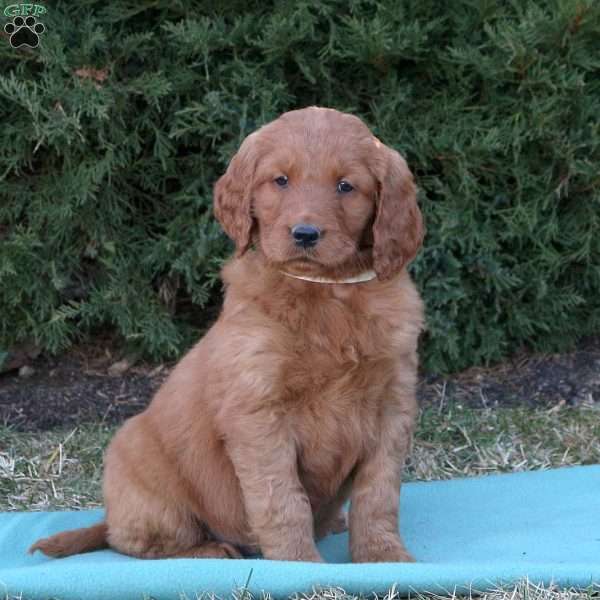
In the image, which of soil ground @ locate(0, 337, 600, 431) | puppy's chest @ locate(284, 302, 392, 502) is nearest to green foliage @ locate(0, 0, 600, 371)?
soil ground @ locate(0, 337, 600, 431)

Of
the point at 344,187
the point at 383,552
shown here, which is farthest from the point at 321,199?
the point at 383,552

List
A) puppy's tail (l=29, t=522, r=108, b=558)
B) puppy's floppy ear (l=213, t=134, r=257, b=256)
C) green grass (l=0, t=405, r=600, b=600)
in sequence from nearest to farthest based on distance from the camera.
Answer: puppy's floppy ear (l=213, t=134, r=257, b=256) → puppy's tail (l=29, t=522, r=108, b=558) → green grass (l=0, t=405, r=600, b=600)

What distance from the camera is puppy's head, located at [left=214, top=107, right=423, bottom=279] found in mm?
3385

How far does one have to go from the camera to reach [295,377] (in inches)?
136

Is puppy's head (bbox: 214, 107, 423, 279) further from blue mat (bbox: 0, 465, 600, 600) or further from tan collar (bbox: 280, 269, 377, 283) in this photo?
blue mat (bbox: 0, 465, 600, 600)

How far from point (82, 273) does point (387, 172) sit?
2910 mm

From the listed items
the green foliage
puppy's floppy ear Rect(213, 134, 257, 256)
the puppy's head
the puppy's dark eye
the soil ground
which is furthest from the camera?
the soil ground

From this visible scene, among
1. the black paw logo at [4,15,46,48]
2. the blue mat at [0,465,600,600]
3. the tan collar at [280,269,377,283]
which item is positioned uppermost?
the black paw logo at [4,15,46,48]

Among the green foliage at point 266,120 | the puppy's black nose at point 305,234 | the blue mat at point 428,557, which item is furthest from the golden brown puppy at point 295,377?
the green foliage at point 266,120

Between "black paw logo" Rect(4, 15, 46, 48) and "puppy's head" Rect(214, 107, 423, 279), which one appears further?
"black paw logo" Rect(4, 15, 46, 48)

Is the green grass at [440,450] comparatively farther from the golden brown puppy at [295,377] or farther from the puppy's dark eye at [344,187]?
the puppy's dark eye at [344,187]

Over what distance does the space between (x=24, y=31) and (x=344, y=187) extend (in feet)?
8.89

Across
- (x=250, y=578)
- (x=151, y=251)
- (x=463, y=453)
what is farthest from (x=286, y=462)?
(x=151, y=251)

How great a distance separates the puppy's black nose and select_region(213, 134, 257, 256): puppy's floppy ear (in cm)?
36
